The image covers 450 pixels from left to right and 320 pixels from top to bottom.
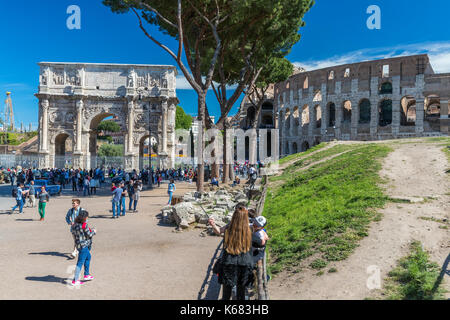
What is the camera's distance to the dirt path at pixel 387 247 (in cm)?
483

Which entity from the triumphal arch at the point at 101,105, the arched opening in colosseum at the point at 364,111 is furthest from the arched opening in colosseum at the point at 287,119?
the triumphal arch at the point at 101,105

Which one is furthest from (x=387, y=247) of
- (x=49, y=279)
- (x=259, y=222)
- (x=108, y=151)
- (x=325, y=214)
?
(x=108, y=151)

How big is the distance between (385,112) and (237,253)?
3994 centimetres

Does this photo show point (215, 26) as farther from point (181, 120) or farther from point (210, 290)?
point (181, 120)

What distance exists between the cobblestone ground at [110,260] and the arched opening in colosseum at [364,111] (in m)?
34.1

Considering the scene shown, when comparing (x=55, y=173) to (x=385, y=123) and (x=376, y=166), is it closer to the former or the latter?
(x=376, y=166)

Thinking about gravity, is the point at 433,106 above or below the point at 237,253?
above

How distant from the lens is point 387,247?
5703mm

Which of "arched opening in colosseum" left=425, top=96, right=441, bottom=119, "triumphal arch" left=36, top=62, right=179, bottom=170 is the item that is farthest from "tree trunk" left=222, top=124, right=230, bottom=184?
"arched opening in colosseum" left=425, top=96, right=441, bottom=119

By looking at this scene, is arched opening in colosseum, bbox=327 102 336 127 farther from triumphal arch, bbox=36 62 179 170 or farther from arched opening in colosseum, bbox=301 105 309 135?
triumphal arch, bbox=36 62 179 170

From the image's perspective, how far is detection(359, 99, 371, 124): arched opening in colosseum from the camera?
38.4m

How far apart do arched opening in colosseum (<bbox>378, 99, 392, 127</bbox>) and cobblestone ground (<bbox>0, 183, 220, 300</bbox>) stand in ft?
113
